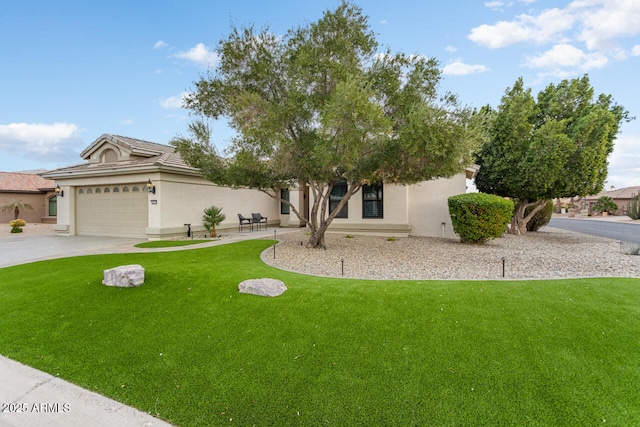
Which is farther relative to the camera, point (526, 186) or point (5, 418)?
point (526, 186)

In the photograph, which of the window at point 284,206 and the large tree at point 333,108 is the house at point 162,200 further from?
the large tree at point 333,108

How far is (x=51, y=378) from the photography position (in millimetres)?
3516

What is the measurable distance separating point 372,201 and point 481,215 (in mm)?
5055

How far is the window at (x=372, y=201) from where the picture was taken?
1467 cm

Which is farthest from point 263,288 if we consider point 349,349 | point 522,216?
point 522,216

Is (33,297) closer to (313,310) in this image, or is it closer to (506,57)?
(313,310)

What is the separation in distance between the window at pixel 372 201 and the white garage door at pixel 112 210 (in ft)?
34.6

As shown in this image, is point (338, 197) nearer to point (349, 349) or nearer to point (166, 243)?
point (166, 243)

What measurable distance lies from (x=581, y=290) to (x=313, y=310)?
4.80 meters

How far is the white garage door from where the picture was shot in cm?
1448

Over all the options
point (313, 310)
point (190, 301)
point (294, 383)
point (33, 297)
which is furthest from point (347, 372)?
point (33, 297)

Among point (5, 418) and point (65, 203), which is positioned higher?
point (65, 203)

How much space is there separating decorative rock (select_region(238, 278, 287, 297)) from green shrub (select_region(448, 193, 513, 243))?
27.9ft

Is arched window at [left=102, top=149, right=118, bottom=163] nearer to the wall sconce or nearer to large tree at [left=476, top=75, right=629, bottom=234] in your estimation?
the wall sconce
